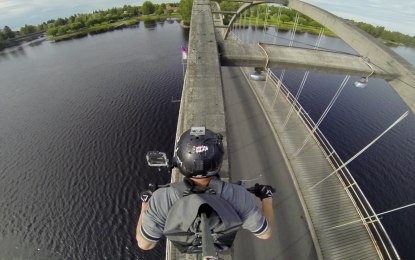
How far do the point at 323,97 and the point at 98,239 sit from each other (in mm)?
44935

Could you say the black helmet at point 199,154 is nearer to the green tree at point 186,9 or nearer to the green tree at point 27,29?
the green tree at point 186,9

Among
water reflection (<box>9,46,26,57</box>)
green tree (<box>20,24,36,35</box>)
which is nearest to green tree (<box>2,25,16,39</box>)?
green tree (<box>20,24,36,35</box>)

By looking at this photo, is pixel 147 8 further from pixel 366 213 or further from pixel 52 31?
pixel 366 213

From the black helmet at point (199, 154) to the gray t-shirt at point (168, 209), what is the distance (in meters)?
0.39

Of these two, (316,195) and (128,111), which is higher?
(316,195)

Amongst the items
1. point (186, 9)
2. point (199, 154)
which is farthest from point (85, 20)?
point (199, 154)

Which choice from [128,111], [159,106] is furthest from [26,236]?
[159,106]

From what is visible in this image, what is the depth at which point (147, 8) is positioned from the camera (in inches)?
4801

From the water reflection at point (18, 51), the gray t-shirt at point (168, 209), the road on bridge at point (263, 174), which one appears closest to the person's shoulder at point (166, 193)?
the gray t-shirt at point (168, 209)

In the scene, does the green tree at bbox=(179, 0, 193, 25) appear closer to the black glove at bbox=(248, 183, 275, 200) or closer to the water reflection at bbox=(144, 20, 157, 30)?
the water reflection at bbox=(144, 20, 157, 30)

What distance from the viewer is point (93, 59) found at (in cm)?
6762

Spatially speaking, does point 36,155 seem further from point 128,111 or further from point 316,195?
point 316,195

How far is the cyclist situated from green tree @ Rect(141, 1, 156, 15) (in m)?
143

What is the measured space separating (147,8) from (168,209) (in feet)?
473
